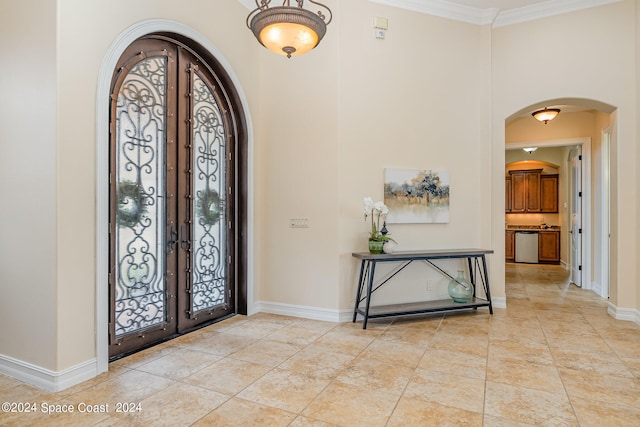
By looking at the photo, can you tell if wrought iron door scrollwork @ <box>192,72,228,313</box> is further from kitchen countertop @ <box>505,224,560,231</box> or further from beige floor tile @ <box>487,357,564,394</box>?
kitchen countertop @ <box>505,224,560,231</box>

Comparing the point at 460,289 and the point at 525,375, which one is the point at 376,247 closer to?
the point at 460,289

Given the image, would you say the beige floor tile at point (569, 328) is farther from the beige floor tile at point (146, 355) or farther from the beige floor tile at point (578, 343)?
the beige floor tile at point (146, 355)

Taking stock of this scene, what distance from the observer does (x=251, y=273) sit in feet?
15.1

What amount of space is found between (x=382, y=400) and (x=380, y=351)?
922mm

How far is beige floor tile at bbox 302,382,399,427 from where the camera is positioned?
2273 millimetres

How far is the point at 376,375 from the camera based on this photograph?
2.91 m

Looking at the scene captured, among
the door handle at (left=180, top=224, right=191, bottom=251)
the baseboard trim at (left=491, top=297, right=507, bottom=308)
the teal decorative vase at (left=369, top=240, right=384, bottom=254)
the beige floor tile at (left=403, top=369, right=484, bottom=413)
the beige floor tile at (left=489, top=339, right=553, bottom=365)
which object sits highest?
the door handle at (left=180, top=224, right=191, bottom=251)

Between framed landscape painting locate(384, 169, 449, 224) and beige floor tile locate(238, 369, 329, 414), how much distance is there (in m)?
2.34

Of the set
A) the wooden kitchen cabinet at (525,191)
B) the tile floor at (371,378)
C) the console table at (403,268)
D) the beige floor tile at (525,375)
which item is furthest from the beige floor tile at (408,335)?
the wooden kitchen cabinet at (525,191)

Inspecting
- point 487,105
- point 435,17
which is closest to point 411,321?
point 487,105

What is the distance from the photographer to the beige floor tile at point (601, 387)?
2.56 meters

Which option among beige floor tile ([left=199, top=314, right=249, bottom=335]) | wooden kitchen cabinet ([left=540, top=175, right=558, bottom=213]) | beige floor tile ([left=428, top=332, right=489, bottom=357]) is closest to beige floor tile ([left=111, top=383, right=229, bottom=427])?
beige floor tile ([left=199, top=314, right=249, bottom=335])

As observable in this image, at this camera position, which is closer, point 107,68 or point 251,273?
point 107,68

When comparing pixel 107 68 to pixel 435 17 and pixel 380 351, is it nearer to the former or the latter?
pixel 380 351
